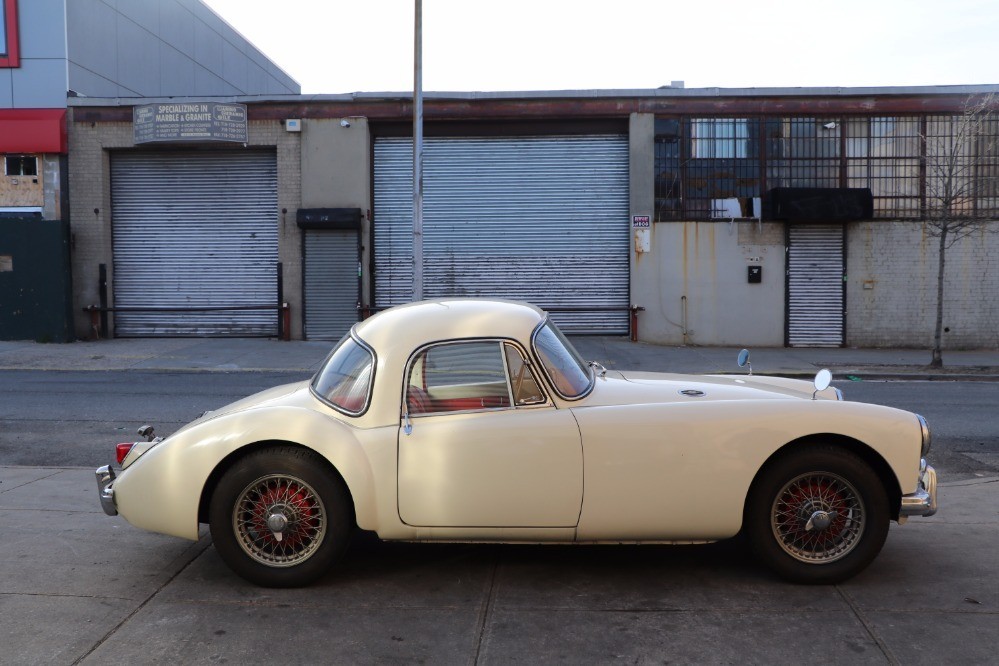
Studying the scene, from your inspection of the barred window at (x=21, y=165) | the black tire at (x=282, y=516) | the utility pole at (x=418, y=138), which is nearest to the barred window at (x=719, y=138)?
the utility pole at (x=418, y=138)

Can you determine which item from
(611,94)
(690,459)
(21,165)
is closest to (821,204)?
(611,94)

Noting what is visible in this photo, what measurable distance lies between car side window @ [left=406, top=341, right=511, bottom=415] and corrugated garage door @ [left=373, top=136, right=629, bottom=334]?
55.0 ft

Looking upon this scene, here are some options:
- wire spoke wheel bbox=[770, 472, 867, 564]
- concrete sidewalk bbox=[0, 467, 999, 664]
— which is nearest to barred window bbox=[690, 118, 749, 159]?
concrete sidewalk bbox=[0, 467, 999, 664]

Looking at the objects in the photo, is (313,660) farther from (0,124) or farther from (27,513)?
(0,124)

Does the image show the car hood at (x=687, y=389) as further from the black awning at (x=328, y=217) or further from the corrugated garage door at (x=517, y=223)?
the black awning at (x=328, y=217)

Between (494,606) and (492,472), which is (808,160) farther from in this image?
(494,606)

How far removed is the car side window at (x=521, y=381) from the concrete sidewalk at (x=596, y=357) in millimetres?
11749

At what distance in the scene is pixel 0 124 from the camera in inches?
820

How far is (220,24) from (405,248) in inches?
616

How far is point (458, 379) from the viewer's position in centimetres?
482

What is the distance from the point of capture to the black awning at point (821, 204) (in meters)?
20.2

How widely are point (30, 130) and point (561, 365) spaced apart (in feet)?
64.7

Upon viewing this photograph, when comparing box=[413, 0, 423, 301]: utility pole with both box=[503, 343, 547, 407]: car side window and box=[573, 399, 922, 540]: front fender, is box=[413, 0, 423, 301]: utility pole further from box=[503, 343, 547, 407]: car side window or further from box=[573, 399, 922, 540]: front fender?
box=[573, 399, 922, 540]: front fender

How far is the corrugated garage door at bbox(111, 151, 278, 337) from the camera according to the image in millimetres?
21891
